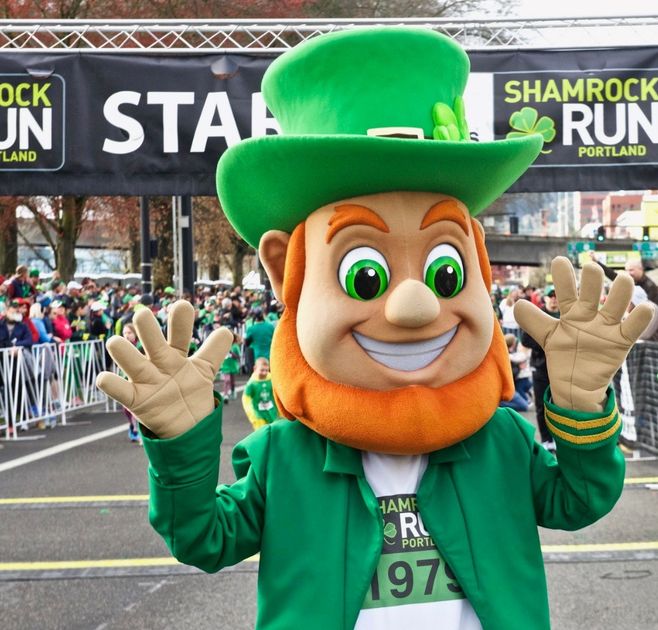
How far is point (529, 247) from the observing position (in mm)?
60500

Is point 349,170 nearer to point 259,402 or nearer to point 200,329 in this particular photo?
point 259,402

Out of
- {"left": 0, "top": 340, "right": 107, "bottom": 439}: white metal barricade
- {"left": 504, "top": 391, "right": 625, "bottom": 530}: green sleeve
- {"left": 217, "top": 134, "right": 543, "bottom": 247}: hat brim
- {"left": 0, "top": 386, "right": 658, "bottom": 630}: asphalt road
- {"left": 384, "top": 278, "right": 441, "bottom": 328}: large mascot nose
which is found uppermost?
{"left": 217, "top": 134, "right": 543, "bottom": 247}: hat brim

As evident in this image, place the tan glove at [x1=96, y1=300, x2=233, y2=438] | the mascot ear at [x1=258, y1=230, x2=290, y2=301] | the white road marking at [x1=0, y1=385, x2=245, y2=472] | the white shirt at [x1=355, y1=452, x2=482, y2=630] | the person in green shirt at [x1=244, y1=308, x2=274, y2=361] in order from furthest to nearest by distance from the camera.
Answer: the person in green shirt at [x1=244, y1=308, x2=274, y2=361], the white road marking at [x1=0, y1=385, x2=245, y2=472], the mascot ear at [x1=258, y1=230, x2=290, y2=301], the white shirt at [x1=355, y1=452, x2=482, y2=630], the tan glove at [x1=96, y1=300, x2=233, y2=438]

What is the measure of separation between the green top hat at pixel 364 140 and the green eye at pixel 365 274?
0.57 ft

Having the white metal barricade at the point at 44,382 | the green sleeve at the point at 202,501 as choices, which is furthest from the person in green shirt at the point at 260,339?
the green sleeve at the point at 202,501

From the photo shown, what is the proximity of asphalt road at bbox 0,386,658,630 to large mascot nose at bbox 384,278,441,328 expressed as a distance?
2.82m

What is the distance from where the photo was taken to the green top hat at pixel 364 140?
2453mm

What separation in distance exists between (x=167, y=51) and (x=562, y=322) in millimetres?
4327

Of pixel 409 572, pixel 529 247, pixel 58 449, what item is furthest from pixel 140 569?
pixel 529 247

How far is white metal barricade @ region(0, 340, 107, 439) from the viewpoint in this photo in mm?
12000

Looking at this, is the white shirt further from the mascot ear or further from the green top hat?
the green top hat

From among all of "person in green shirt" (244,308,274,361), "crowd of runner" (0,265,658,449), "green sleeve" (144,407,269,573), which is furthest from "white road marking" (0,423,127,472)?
"green sleeve" (144,407,269,573)

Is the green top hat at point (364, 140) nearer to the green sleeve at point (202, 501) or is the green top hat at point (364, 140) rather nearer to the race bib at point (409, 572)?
the green sleeve at point (202, 501)

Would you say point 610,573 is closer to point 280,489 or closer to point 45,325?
point 280,489
